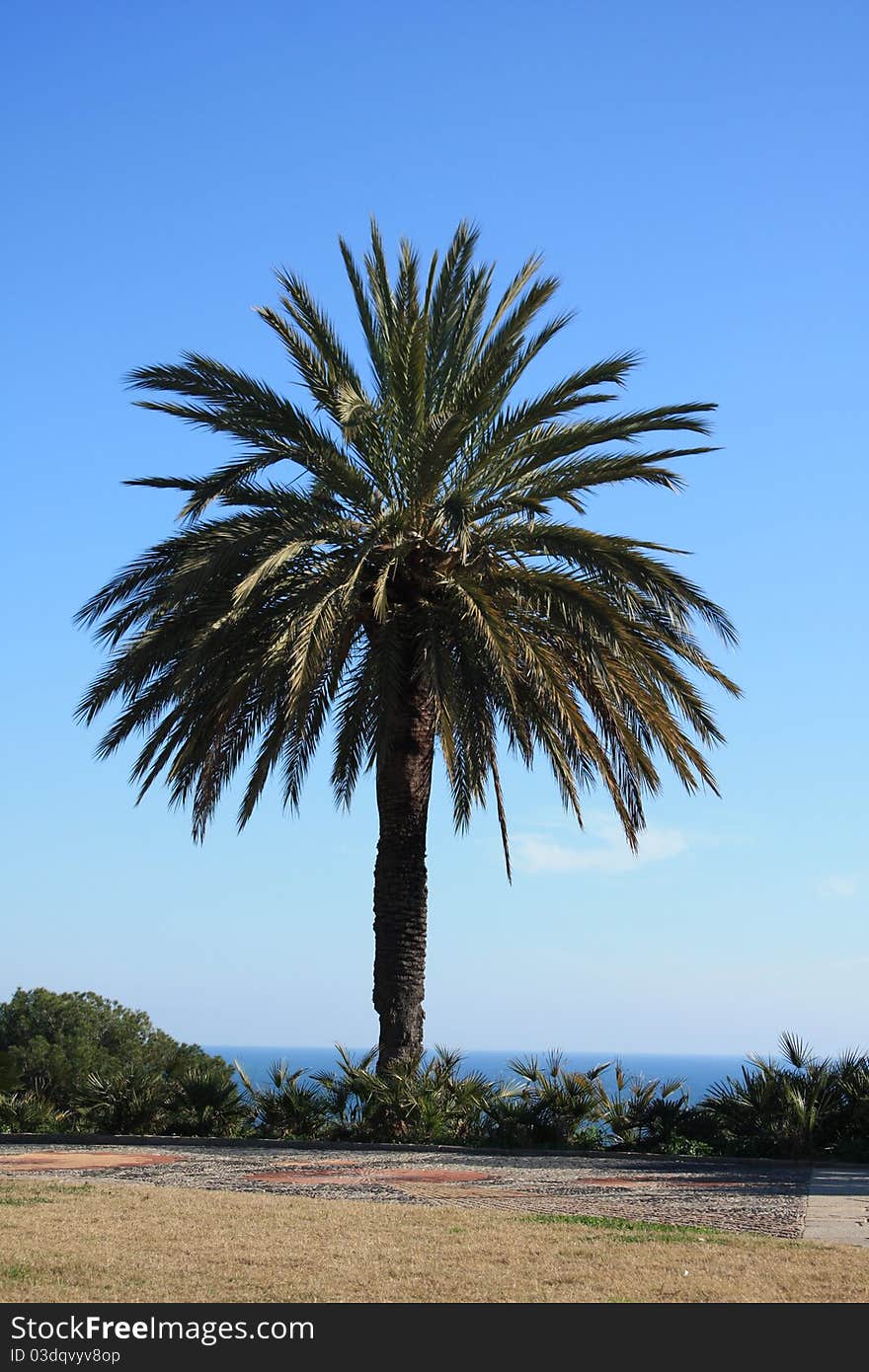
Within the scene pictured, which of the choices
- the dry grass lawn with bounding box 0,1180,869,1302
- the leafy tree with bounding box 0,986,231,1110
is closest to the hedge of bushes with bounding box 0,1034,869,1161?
the dry grass lawn with bounding box 0,1180,869,1302

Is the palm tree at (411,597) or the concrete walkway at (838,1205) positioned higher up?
the palm tree at (411,597)

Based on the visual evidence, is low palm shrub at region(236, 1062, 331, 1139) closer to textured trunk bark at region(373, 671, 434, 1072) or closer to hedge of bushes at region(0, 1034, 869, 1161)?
hedge of bushes at region(0, 1034, 869, 1161)

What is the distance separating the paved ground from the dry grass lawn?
0.79m

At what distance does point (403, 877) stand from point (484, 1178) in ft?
19.2

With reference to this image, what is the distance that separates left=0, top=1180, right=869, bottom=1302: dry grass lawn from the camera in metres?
6.54

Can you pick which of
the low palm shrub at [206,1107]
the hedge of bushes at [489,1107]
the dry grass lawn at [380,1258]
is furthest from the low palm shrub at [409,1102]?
the dry grass lawn at [380,1258]

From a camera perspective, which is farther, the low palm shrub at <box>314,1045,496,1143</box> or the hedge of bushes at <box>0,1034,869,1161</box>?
the low palm shrub at <box>314,1045,496,1143</box>

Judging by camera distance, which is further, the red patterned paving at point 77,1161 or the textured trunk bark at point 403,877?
the textured trunk bark at point 403,877

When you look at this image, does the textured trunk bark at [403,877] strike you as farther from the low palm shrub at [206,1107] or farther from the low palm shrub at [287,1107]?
the low palm shrub at [206,1107]

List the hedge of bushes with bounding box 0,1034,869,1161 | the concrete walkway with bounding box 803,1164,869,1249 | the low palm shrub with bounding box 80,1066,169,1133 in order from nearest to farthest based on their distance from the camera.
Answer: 1. the concrete walkway with bounding box 803,1164,869,1249
2. the hedge of bushes with bounding box 0,1034,869,1161
3. the low palm shrub with bounding box 80,1066,169,1133

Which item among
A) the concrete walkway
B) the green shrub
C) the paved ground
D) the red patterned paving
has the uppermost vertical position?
the green shrub

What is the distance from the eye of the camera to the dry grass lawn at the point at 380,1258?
6.54 metres

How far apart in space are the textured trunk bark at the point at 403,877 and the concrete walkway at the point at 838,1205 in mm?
5878

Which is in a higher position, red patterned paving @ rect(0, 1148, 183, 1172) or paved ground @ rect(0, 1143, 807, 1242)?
red patterned paving @ rect(0, 1148, 183, 1172)
